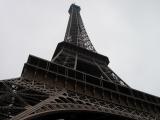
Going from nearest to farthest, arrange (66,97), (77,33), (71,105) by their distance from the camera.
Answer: (71,105), (66,97), (77,33)

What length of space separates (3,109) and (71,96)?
5.88 metres

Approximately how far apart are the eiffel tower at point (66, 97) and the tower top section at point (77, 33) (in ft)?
29.3

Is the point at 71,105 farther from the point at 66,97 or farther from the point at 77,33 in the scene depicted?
the point at 77,33

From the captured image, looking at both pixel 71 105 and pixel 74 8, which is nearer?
pixel 71 105

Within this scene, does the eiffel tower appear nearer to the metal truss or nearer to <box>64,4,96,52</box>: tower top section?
the metal truss

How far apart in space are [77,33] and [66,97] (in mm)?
24136

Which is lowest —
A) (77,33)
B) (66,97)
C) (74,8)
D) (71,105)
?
(71,105)

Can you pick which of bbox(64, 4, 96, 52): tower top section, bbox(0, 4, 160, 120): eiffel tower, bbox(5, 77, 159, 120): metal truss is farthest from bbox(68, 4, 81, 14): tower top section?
bbox(5, 77, 159, 120): metal truss

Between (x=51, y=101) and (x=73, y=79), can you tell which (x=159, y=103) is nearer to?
(x=73, y=79)

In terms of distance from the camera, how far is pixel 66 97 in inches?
717

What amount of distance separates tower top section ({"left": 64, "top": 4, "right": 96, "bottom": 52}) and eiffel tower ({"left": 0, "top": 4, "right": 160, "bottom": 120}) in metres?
8.94

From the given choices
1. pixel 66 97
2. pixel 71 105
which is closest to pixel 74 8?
pixel 66 97

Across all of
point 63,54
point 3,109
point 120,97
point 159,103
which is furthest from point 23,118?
point 63,54

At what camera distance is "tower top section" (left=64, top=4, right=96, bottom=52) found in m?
38.2
